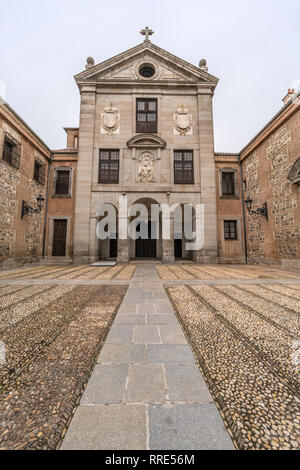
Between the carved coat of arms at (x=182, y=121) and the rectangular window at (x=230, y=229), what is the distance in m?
6.95

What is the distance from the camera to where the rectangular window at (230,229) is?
44.2 feet

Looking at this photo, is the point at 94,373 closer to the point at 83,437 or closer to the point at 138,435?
the point at 83,437

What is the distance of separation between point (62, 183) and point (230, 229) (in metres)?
12.4

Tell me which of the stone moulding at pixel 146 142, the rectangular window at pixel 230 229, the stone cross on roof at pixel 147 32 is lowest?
the rectangular window at pixel 230 229

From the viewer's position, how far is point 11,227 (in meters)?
9.85

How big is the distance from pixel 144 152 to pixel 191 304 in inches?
465

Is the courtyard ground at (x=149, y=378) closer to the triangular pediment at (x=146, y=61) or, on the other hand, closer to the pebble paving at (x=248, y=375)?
the pebble paving at (x=248, y=375)

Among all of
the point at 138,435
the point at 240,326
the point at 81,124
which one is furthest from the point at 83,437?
the point at 81,124

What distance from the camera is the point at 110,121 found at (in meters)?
13.4

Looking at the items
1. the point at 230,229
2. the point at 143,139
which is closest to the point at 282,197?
the point at 230,229

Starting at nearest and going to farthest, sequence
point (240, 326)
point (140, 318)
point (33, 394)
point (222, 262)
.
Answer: point (33, 394), point (240, 326), point (140, 318), point (222, 262)

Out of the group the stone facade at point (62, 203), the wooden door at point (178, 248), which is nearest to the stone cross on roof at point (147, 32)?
the stone facade at point (62, 203)

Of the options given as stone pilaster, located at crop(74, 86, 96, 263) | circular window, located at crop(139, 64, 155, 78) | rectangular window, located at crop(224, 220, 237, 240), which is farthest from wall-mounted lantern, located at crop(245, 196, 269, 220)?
circular window, located at crop(139, 64, 155, 78)

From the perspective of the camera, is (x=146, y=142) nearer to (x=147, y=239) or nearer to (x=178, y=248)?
(x=147, y=239)
